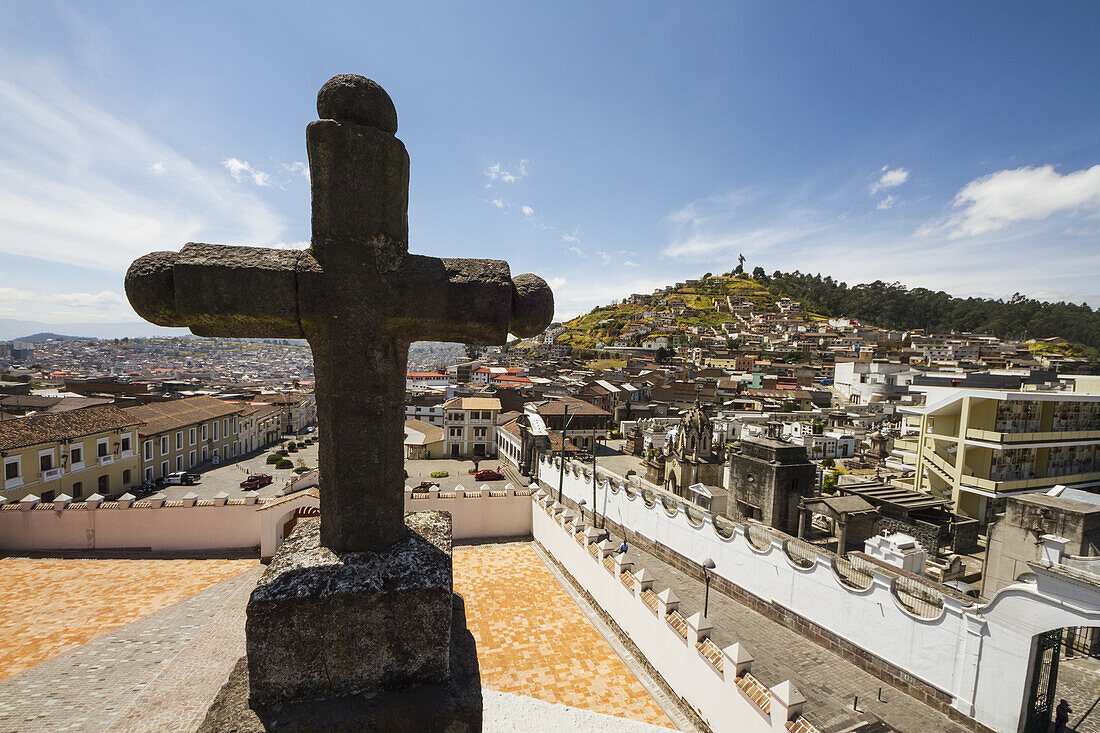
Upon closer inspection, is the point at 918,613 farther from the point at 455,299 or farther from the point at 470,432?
the point at 470,432

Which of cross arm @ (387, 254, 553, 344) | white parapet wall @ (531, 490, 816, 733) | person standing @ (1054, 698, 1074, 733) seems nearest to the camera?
cross arm @ (387, 254, 553, 344)

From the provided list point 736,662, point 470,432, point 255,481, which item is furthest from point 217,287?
point 470,432

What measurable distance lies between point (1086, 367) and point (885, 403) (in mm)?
35614

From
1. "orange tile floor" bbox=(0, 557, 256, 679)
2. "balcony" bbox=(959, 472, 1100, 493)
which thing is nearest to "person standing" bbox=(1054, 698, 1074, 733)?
"orange tile floor" bbox=(0, 557, 256, 679)

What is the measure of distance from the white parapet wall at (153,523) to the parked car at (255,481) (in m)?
22.0

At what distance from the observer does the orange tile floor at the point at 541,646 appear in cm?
691

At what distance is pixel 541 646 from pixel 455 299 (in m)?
7.36

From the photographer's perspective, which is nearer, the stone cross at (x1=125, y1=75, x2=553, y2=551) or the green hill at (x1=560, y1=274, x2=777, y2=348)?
the stone cross at (x1=125, y1=75, x2=553, y2=551)

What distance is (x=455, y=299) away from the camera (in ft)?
8.25

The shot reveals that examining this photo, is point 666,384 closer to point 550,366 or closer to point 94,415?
point 550,366

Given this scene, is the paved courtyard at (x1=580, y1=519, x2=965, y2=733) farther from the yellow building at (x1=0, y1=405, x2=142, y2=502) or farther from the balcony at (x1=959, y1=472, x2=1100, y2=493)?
the yellow building at (x1=0, y1=405, x2=142, y2=502)

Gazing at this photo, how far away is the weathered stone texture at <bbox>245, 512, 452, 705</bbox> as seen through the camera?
2.15 meters

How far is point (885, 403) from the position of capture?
182ft

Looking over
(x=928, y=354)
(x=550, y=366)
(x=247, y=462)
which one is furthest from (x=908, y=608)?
(x=928, y=354)
